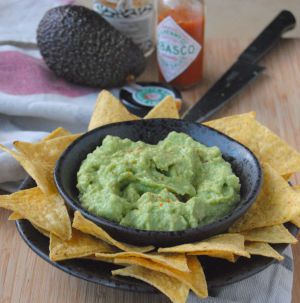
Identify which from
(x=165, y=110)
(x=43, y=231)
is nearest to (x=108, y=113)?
(x=165, y=110)

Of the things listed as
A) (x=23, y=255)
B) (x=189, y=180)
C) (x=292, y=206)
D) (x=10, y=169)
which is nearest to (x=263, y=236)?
(x=292, y=206)

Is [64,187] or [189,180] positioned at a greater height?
[189,180]

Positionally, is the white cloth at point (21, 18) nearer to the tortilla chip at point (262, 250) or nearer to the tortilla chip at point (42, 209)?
the tortilla chip at point (42, 209)

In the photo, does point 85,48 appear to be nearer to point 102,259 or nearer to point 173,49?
point 173,49

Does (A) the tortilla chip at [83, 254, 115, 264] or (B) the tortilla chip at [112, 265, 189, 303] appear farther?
(A) the tortilla chip at [83, 254, 115, 264]

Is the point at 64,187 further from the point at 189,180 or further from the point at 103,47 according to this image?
the point at 103,47

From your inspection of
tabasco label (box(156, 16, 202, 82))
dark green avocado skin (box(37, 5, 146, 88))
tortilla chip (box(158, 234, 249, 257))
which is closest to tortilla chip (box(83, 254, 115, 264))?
tortilla chip (box(158, 234, 249, 257))

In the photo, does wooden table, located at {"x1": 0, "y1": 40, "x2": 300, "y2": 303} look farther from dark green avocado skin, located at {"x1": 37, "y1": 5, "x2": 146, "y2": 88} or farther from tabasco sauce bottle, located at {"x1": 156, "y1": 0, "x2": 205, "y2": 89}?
dark green avocado skin, located at {"x1": 37, "y1": 5, "x2": 146, "y2": 88}
